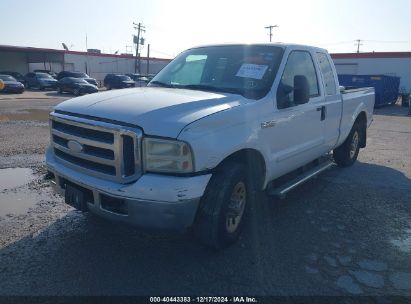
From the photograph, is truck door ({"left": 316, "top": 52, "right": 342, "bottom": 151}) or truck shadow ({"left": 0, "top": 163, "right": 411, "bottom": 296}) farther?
truck door ({"left": 316, "top": 52, "right": 342, "bottom": 151})

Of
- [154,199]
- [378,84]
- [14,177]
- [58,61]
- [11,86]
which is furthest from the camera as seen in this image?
[58,61]

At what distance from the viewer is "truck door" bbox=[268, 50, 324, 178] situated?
398 cm

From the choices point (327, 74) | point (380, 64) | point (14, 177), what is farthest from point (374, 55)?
point (14, 177)

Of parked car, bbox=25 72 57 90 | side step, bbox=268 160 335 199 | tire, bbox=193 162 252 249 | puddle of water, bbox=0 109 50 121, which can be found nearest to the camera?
tire, bbox=193 162 252 249

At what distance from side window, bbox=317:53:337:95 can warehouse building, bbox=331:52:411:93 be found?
3242cm

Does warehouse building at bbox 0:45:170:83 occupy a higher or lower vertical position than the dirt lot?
higher

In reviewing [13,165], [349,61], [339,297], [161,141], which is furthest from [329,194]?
[349,61]

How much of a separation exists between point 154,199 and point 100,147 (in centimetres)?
69

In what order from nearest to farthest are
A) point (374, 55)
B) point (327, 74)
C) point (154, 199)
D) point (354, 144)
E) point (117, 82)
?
point (154, 199), point (327, 74), point (354, 144), point (117, 82), point (374, 55)

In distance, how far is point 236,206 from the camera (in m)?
3.61

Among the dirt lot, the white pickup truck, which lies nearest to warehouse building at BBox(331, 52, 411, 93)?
the dirt lot

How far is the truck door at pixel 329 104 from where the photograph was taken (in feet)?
17.1

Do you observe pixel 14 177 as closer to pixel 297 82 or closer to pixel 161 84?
pixel 161 84

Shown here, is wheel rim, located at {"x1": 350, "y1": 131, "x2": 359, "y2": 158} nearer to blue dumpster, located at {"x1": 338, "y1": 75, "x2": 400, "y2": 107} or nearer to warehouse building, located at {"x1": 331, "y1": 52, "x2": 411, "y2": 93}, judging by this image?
blue dumpster, located at {"x1": 338, "y1": 75, "x2": 400, "y2": 107}
